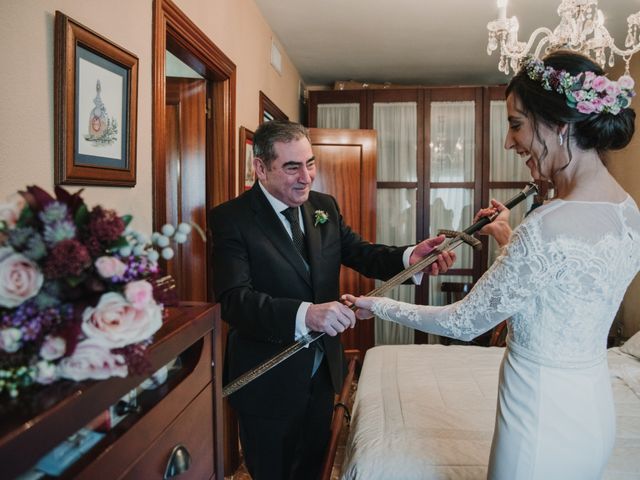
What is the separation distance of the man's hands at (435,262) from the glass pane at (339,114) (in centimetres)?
305

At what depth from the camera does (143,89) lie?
5.41 ft

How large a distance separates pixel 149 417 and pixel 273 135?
4.39 ft

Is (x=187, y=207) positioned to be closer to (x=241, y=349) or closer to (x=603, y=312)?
(x=241, y=349)


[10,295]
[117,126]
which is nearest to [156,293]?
[10,295]

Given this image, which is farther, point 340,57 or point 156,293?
point 340,57

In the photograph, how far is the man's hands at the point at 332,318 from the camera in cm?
150

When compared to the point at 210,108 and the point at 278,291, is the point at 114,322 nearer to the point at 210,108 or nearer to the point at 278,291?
the point at 278,291

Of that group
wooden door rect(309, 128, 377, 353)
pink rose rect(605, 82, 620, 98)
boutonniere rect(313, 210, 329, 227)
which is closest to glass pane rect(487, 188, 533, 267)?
wooden door rect(309, 128, 377, 353)

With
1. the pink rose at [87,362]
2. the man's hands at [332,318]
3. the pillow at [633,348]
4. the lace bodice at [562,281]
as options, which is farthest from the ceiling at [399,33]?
the pink rose at [87,362]

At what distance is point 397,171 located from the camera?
190 inches

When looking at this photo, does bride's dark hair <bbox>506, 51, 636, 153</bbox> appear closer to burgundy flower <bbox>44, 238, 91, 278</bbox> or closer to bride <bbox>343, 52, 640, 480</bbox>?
bride <bbox>343, 52, 640, 480</bbox>

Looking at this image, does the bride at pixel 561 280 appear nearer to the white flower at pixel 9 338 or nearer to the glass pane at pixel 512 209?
the white flower at pixel 9 338

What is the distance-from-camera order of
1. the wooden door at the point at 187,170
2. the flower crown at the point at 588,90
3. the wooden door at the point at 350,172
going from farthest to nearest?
the wooden door at the point at 350,172 → the wooden door at the point at 187,170 → the flower crown at the point at 588,90

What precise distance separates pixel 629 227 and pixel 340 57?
11.7ft
